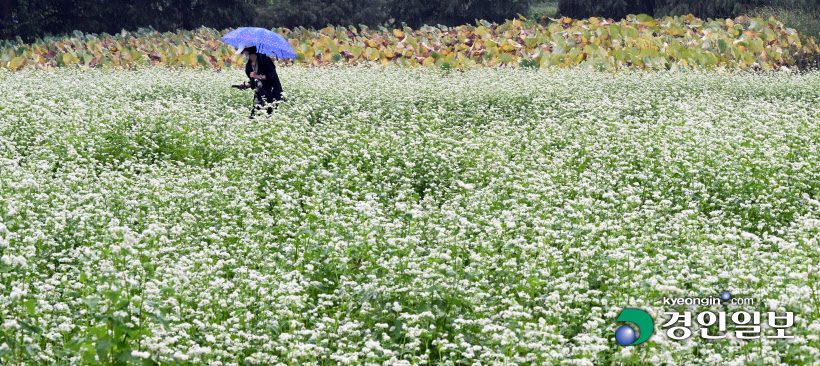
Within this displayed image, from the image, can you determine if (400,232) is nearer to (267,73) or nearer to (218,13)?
(267,73)

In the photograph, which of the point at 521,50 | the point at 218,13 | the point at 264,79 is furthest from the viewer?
the point at 218,13

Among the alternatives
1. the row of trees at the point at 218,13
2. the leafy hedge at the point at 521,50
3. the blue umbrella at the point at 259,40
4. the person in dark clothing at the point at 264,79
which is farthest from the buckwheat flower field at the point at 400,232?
the row of trees at the point at 218,13

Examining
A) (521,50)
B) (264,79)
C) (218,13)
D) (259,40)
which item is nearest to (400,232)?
(264,79)

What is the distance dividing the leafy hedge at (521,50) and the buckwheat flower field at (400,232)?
4.83 meters

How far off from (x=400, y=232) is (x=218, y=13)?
2484cm

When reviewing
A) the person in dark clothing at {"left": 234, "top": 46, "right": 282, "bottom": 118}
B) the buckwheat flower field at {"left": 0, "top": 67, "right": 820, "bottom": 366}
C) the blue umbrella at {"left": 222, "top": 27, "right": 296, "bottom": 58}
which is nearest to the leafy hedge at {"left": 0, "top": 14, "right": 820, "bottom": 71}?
the buckwheat flower field at {"left": 0, "top": 67, "right": 820, "bottom": 366}

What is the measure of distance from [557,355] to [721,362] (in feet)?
2.90

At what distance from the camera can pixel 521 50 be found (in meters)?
19.1

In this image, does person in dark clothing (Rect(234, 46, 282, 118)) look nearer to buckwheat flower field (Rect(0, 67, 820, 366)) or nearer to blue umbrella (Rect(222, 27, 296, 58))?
blue umbrella (Rect(222, 27, 296, 58))

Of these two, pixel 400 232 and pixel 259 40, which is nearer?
pixel 400 232

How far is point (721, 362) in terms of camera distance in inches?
157

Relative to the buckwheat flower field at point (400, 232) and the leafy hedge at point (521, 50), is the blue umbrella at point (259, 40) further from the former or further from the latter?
the leafy hedge at point (521, 50)

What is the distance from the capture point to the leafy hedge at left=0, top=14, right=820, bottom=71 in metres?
17.2

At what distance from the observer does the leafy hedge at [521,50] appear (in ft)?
56.3
